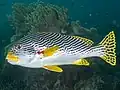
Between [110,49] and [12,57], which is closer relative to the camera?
[12,57]

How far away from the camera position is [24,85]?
8766 mm

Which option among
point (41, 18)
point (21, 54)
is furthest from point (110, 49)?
point (41, 18)

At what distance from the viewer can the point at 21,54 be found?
9.07 feet

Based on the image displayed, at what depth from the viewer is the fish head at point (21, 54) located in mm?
2703

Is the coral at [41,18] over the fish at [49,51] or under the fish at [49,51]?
over

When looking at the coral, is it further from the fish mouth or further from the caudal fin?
the fish mouth

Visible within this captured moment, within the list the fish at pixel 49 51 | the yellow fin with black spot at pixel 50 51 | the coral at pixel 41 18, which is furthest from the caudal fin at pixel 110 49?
the coral at pixel 41 18

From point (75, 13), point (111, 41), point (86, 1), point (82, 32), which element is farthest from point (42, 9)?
point (86, 1)

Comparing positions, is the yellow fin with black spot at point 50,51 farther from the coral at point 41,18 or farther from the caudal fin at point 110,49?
the coral at point 41,18

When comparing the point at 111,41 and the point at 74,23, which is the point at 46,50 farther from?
the point at 74,23

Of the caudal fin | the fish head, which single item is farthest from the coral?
the fish head

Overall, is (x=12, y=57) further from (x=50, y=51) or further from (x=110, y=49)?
(x=110, y=49)

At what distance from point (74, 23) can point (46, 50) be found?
6387 mm

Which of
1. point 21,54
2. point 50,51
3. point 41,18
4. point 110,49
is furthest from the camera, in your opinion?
point 41,18
